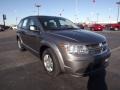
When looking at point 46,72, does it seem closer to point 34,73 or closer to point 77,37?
point 34,73

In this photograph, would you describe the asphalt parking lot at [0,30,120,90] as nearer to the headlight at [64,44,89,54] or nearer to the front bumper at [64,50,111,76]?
the front bumper at [64,50,111,76]

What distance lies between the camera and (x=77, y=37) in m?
4.57

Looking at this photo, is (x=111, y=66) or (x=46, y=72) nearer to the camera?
(x=46, y=72)

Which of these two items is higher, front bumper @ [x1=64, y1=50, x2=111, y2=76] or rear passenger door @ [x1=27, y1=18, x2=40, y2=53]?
rear passenger door @ [x1=27, y1=18, x2=40, y2=53]

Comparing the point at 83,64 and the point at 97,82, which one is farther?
the point at 97,82

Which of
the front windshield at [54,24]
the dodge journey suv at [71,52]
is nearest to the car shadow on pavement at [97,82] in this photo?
the dodge journey suv at [71,52]

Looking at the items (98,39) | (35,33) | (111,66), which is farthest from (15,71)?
(111,66)

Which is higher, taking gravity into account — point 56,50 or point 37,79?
point 56,50

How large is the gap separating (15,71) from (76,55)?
91.5 inches

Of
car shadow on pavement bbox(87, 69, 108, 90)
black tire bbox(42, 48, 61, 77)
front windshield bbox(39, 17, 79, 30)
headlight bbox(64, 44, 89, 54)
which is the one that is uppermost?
front windshield bbox(39, 17, 79, 30)

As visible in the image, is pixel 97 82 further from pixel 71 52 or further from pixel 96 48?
pixel 71 52

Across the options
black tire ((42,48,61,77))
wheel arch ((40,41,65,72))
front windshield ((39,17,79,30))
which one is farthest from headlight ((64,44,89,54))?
front windshield ((39,17,79,30))

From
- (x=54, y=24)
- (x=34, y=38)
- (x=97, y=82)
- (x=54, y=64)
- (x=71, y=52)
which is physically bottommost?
(x=97, y=82)

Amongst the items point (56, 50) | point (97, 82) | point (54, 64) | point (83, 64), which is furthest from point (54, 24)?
point (97, 82)
